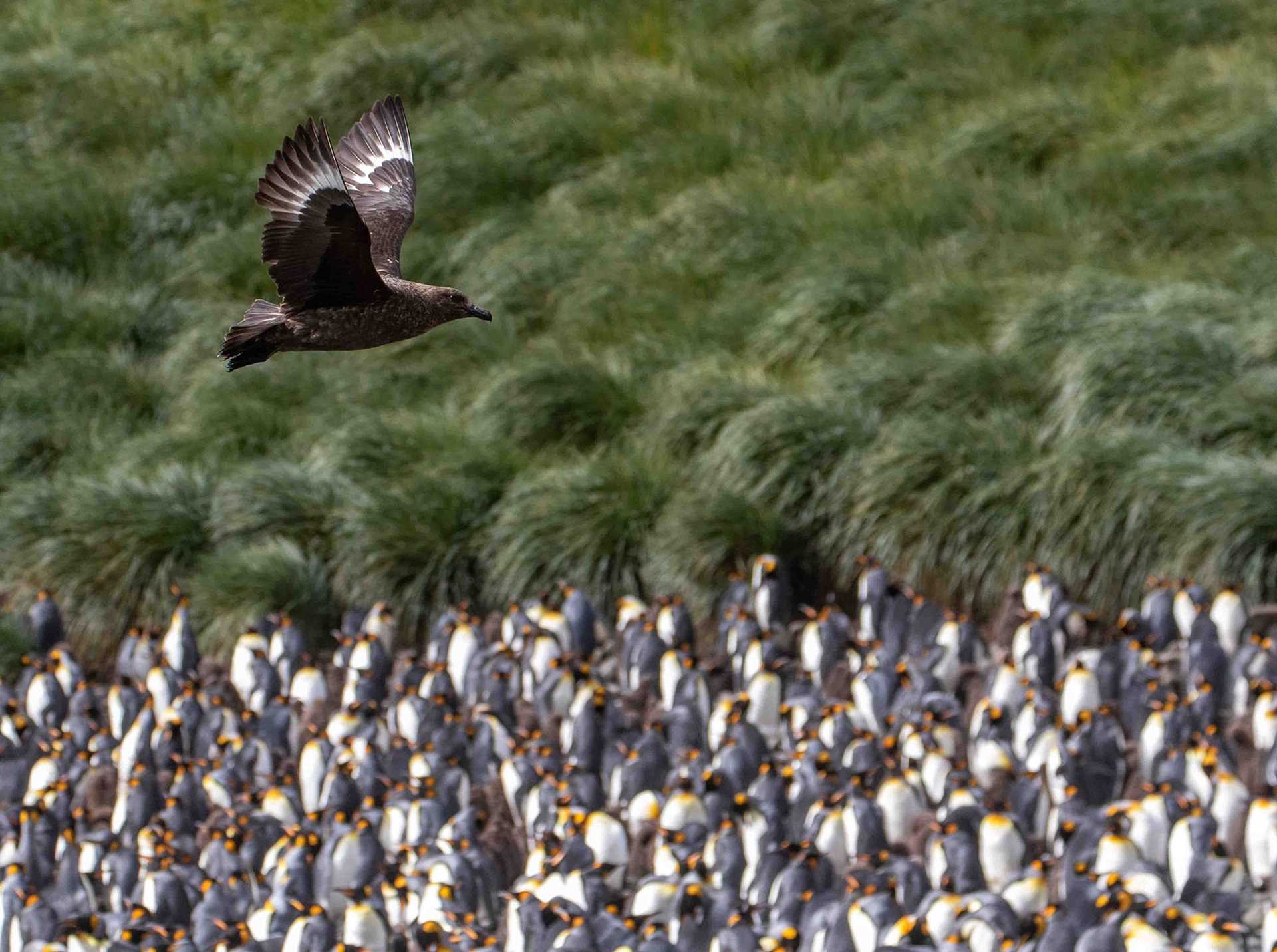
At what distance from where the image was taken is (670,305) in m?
14.4

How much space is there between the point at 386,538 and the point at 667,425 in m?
1.99

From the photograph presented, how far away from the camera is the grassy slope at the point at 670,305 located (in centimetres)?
1103

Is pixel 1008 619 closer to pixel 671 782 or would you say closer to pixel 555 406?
pixel 671 782

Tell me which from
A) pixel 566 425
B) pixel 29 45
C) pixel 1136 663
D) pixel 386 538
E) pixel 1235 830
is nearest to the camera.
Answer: pixel 1235 830

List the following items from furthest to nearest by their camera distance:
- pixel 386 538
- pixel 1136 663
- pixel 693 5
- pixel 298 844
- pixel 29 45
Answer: pixel 29 45, pixel 693 5, pixel 386 538, pixel 1136 663, pixel 298 844

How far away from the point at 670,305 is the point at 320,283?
1126cm

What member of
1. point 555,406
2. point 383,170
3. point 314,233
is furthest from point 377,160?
point 555,406

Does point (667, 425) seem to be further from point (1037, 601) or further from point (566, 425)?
point (1037, 601)

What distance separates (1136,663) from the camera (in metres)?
9.31

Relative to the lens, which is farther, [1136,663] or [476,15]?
[476,15]

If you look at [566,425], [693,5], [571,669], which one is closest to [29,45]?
[693,5]

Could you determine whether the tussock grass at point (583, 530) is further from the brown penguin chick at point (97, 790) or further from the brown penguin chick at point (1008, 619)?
the brown penguin chick at point (97, 790)

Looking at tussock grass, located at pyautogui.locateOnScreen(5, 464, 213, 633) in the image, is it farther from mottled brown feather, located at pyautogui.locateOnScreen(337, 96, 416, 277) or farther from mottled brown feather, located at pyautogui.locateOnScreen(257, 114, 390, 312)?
mottled brown feather, located at pyautogui.locateOnScreen(257, 114, 390, 312)

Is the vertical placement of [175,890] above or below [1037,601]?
above
